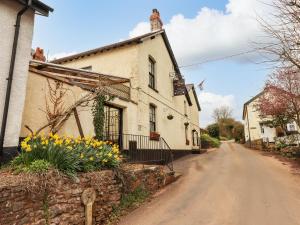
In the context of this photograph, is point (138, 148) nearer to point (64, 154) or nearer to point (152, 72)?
point (152, 72)

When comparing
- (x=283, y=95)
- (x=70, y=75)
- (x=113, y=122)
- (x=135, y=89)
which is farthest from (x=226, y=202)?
(x=283, y=95)

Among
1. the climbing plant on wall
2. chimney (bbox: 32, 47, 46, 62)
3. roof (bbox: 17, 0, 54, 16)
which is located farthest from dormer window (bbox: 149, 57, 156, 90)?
roof (bbox: 17, 0, 54, 16)

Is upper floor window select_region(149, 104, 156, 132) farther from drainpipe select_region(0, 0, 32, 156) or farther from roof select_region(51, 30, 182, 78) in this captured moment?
drainpipe select_region(0, 0, 32, 156)

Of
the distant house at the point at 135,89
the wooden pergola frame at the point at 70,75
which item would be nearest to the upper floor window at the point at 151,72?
the distant house at the point at 135,89

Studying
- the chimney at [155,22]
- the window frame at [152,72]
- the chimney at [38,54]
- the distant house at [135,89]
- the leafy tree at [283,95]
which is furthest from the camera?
the chimney at [155,22]

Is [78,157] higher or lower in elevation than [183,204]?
higher

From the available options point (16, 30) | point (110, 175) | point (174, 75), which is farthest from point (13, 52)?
point (174, 75)

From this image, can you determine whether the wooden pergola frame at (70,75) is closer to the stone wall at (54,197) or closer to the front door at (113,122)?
the front door at (113,122)

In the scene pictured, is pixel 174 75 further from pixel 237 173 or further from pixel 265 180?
pixel 265 180

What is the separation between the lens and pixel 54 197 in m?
4.49

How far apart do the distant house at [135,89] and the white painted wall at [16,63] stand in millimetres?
959

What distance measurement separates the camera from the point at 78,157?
5.38m

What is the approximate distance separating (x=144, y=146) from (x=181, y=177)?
2.41m

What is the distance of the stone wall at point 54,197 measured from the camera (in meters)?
3.82
